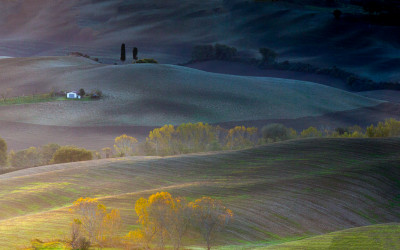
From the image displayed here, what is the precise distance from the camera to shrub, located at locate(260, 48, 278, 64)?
165 meters

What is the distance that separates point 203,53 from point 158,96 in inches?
2782

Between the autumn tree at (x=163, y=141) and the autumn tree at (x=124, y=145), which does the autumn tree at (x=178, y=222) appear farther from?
the autumn tree at (x=124, y=145)

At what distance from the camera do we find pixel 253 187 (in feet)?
123

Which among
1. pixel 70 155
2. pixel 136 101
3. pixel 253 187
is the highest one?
pixel 136 101

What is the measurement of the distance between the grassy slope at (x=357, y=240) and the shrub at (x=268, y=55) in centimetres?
14205

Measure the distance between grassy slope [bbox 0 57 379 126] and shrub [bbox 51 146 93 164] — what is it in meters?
22.2

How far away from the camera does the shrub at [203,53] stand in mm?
168562

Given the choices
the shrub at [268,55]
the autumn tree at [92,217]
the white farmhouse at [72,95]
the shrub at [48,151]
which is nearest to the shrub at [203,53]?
the shrub at [268,55]

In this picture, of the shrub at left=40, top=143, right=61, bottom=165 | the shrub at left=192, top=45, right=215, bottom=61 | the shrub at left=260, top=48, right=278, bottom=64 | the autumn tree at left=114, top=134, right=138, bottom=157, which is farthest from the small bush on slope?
the shrub at left=192, top=45, right=215, bottom=61

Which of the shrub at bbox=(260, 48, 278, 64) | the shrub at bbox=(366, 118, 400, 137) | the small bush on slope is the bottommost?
the small bush on slope

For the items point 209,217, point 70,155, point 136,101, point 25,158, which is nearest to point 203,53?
point 136,101

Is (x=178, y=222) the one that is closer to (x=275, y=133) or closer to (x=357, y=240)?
(x=357, y=240)

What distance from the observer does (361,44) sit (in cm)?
17888

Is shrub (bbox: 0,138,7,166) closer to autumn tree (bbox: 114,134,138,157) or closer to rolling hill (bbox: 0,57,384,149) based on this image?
rolling hill (bbox: 0,57,384,149)
